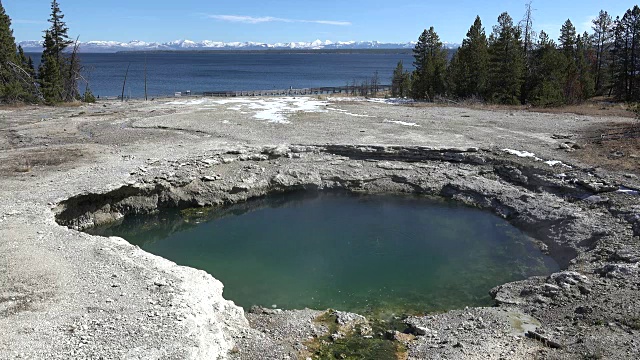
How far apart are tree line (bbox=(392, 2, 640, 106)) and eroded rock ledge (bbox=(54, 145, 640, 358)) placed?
2324cm

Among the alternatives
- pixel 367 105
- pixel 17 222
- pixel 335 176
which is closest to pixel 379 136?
pixel 335 176

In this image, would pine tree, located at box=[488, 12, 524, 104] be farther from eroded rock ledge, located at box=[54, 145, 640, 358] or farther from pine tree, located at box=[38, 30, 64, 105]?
pine tree, located at box=[38, 30, 64, 105]

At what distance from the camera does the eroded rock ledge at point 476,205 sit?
1158cm

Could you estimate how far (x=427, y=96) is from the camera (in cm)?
5200

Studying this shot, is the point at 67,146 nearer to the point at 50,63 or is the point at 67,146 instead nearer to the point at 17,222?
the point at 17,222

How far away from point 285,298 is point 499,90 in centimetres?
3925

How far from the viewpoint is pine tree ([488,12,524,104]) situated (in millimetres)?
45656

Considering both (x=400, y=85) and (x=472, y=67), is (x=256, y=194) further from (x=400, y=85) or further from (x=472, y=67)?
(x=400, y=85)

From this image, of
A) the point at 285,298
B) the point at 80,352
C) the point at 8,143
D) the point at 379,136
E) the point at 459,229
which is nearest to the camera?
the point at 80,352

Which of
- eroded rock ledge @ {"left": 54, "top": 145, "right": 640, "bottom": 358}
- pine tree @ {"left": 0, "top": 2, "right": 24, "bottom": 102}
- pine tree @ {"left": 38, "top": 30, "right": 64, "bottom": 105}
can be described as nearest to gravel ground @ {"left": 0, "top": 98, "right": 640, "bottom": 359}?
eroded rock ledge @ {"left": 54, "top": 145, "right": 640, "bottom": 358}

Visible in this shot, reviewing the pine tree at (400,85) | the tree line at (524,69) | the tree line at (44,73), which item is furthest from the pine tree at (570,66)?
the tree line at (44,73)

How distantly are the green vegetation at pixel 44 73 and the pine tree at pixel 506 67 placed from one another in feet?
139

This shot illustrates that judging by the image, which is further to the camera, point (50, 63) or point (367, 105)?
point (50, 63)

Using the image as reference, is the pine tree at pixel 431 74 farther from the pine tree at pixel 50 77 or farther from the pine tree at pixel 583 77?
the pine tree at pixel 50 77
